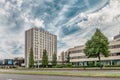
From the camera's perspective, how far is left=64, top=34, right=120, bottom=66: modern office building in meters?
91.0

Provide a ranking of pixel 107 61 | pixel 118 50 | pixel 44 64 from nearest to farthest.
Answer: pixel 118 50, pixel 107 61, pixel 44 64

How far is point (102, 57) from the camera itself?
9769 centimetres

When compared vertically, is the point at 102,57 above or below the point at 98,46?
below

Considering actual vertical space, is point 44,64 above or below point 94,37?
below

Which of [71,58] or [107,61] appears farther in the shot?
[71,58]

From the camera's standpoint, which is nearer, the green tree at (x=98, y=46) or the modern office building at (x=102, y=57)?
the green tree at (x=98, y=46)

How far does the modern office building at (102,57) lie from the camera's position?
299ft

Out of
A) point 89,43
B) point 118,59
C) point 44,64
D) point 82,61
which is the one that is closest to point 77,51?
point 82,61

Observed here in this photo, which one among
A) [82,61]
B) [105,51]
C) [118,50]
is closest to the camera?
[105,51]

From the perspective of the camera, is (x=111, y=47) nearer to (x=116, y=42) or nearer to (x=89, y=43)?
(x=116, y=42)

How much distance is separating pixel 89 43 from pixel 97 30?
16.0 ft

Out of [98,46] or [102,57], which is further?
[102,57]

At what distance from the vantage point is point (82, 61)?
109m

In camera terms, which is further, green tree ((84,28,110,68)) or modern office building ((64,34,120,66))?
modern office building ((64,34,120,66))
